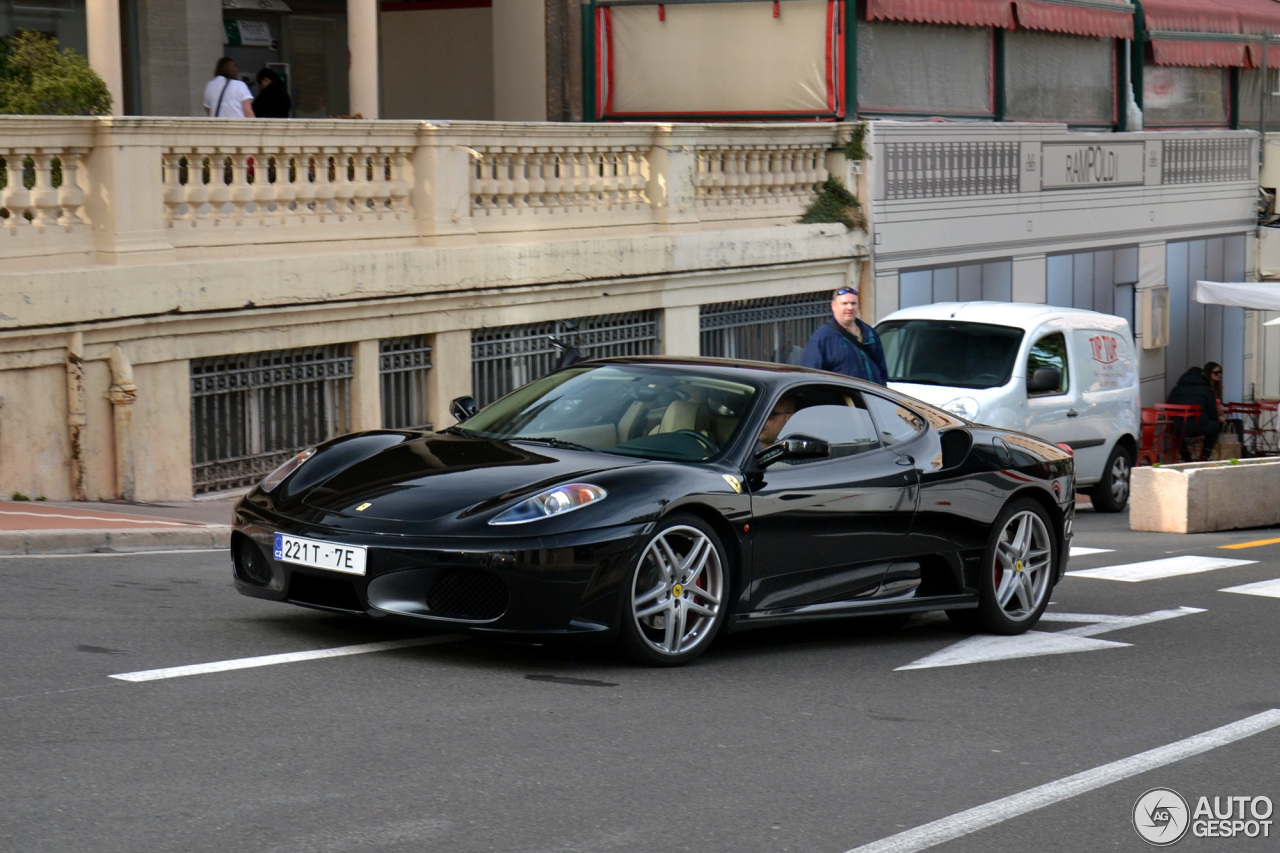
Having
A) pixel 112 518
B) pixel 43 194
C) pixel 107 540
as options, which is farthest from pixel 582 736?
pixel 43 194

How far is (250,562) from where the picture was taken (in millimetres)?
7375

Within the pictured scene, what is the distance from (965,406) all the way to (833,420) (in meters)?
7.36

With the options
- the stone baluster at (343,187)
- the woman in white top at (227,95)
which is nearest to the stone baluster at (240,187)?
the stone baluster at (343,187)

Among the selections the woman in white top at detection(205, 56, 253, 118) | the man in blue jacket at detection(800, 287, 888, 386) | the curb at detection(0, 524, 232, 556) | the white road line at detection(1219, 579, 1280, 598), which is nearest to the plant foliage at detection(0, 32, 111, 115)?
the woman in white top at detection(205, 56, 253, 118)

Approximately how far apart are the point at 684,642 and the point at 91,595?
9.68 ft

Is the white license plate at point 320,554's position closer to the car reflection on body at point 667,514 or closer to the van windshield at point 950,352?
the car reflection on body at point 667,514

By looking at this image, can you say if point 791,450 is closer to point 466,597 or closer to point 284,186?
point 466,597

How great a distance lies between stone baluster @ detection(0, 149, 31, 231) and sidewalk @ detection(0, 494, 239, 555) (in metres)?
1.80

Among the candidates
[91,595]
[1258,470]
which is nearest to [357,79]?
[1258,470]

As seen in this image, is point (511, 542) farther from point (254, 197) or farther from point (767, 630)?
point (254, 197)

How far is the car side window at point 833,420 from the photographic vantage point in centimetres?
809

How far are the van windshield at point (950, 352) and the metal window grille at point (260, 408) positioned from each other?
532cm

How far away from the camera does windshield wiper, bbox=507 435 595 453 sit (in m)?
7.73

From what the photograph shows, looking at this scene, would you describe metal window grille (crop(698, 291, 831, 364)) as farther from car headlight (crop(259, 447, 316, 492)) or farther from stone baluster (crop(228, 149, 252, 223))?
car headlight (crop(259, 447, 316, 492))
